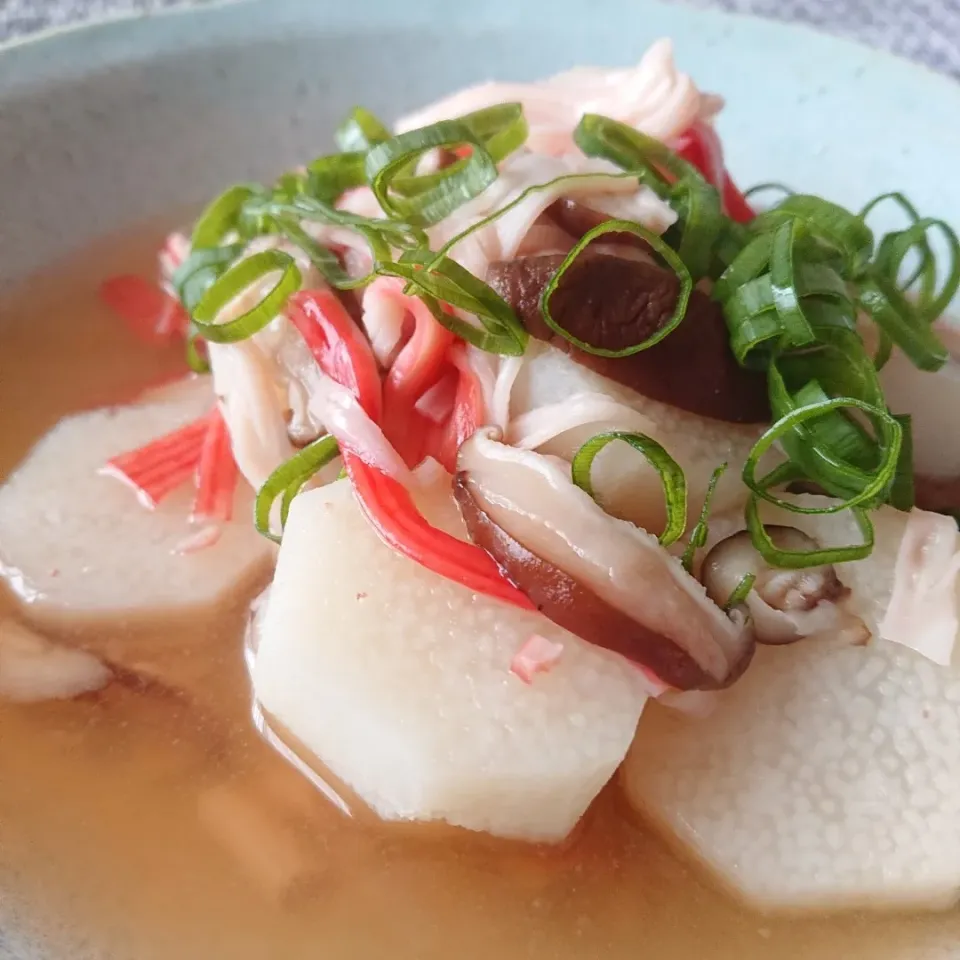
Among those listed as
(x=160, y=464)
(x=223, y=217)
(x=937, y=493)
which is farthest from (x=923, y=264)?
(x=160, y=464)

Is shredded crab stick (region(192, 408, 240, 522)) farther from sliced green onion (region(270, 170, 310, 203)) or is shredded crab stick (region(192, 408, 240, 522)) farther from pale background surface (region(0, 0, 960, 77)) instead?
pale background surface (region(0, 0, 960, 77))

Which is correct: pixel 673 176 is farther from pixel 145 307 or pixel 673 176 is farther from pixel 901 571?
pixel 145 307

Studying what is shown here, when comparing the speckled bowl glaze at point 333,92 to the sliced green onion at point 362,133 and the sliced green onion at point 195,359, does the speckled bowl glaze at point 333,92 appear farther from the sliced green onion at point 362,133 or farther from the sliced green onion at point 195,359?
the sliced green onion at point 362,133

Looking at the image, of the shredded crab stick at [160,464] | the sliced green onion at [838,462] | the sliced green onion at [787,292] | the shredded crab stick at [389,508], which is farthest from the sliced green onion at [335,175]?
the sliced green onion at [838,462]

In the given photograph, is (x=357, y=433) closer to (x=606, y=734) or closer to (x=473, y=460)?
(x=473, y=460)

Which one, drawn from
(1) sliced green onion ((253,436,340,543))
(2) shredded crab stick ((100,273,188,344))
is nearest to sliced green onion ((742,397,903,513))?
(1) sliced green onion ((253,436,340,543))

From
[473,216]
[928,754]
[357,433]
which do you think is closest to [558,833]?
[928,754]
